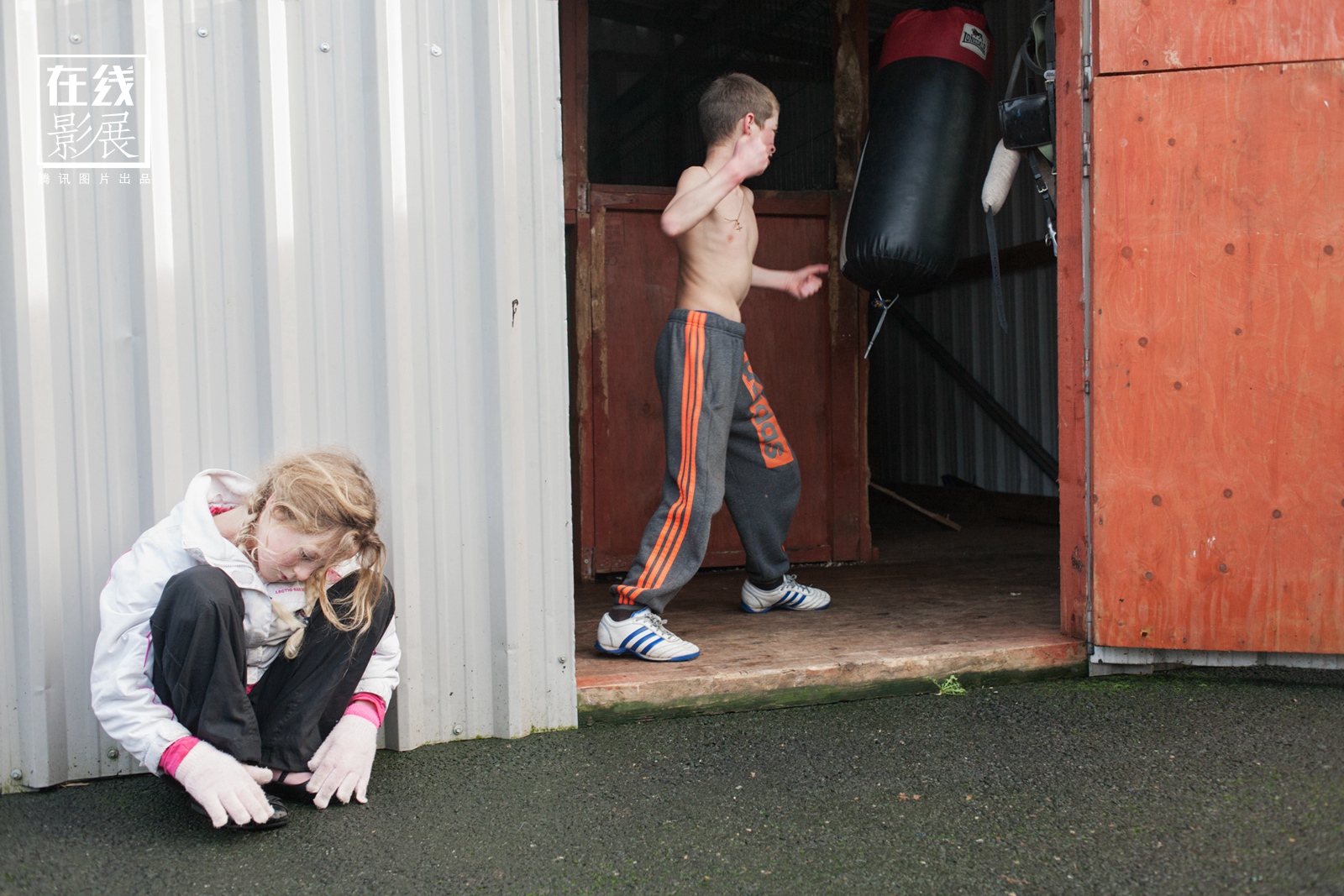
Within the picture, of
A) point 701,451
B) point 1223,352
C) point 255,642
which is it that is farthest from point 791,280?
point 255,642

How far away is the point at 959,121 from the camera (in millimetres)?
3824

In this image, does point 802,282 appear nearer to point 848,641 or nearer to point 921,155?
point 921,155

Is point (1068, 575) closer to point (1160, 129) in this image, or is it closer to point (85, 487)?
point (1160, 129)

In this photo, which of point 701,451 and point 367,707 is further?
point 701,451

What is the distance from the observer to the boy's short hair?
128 inches

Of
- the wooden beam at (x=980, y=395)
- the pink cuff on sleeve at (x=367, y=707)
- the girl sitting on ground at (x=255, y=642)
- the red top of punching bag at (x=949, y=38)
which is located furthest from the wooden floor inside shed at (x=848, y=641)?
the wooden beam at (x=980, y=395)

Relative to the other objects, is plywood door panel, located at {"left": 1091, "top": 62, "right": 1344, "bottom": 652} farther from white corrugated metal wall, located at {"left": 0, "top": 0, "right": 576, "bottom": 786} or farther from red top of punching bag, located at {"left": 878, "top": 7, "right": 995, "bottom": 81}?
white corrugated metal wall, located at {"left": 0, "top": 0, "right": 576, "bottom": 786}

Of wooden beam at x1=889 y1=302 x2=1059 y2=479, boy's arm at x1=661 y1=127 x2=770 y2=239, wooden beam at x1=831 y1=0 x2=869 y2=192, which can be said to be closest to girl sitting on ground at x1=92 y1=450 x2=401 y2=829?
boy's arm at x1=661 y1=127 x2=770 y2=239

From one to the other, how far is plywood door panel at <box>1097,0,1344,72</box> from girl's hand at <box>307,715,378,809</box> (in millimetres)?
2735

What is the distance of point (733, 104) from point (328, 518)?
78.6 inches

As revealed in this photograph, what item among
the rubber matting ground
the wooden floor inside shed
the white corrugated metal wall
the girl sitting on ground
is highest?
the white corrugated metal wall

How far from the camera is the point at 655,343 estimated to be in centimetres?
473

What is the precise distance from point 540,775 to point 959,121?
2.90m

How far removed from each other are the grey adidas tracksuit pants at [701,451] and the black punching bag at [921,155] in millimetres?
774
